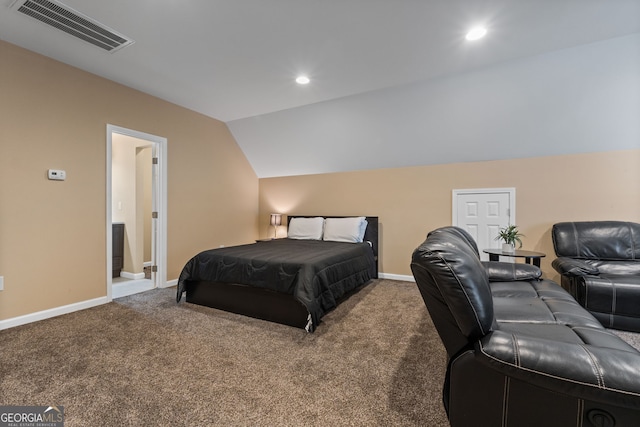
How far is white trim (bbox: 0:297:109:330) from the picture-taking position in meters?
2.54

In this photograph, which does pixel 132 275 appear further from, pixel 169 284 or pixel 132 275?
pixel 169 284

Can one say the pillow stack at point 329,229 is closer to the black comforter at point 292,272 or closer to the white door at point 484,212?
the black comforter at point 292,272

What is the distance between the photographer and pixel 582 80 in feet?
9.04

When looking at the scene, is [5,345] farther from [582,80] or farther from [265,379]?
[582,80]

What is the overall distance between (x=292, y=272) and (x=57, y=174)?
2.63 metres

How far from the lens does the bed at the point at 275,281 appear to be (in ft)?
8.34

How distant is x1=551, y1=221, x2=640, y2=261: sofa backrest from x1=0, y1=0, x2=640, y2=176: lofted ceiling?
1.86m

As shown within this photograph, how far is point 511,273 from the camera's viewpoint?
2.44 meters

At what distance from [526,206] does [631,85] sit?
1488 millimetres

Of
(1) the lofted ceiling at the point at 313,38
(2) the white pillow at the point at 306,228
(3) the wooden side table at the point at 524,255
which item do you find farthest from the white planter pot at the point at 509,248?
(2) the white pillow at the point at 306,228

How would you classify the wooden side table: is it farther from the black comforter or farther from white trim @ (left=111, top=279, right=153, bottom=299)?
white trim @ (left=111, top=279, right=153, bottom=299)

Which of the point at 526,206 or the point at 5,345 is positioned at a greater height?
the point at 526,206

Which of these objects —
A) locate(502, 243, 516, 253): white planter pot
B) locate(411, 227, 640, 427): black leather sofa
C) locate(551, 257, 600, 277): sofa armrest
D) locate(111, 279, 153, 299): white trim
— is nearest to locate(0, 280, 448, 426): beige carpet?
locate(411, 227, 640, 427): black leather sofa

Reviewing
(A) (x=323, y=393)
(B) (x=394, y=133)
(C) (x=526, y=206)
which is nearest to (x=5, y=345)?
(A) (x=323, y=393)
